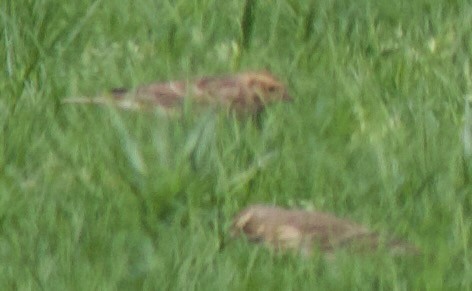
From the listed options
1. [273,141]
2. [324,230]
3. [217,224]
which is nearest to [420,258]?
[324,230]

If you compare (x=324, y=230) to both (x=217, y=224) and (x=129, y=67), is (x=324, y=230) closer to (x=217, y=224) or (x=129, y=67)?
(x=217, y=224)

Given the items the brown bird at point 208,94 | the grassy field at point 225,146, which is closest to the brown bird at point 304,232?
the grassy field at point 225,146

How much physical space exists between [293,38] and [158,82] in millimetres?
636

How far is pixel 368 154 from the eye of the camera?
13.3 ft

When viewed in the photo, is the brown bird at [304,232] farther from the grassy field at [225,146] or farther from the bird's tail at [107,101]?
the bird's tail at [107,101]

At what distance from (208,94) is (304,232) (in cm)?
89

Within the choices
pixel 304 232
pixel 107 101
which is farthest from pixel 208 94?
pixel 304 232

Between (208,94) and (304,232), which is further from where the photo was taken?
(208,94)

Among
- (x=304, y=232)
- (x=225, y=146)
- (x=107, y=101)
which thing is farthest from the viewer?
(x=107, y=101)

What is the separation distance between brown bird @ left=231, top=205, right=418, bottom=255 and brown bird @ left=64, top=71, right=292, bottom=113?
0.70m

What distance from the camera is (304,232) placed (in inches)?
138

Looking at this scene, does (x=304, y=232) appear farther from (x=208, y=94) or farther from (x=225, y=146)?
(x=208, y=94)

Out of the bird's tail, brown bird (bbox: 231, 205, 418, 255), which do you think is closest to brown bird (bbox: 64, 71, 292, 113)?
the bird's tail

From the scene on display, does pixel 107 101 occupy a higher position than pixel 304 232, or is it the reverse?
pixel 107 101
